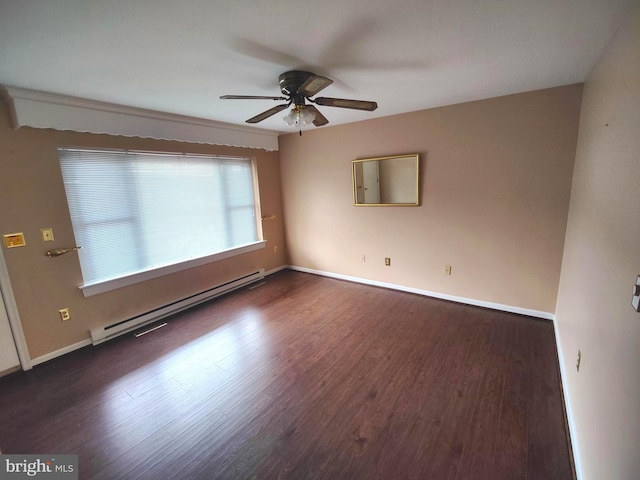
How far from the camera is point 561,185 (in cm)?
261

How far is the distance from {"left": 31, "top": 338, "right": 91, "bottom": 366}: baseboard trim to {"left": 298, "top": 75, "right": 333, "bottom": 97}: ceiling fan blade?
306 cm

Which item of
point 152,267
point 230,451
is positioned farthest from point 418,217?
point 152,267

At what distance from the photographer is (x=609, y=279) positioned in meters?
1.30

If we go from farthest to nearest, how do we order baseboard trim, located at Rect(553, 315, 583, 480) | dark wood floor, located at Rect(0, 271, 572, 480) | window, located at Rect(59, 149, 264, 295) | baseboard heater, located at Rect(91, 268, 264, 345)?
baseboard heater, located at Rect(91, 268, 264, 345) < window, located at Rect(59, 149, 264, 295) < dark wood floor, located at Rect(0, 271, 572, 480) < baseboard trim, located at Rect(553, 315, 583, 480)

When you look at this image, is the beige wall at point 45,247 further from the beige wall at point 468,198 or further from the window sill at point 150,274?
the beige wall at point 468,198

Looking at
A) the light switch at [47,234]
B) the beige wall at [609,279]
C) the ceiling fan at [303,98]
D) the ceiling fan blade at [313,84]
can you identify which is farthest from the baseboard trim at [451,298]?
the light switch at [47,234]

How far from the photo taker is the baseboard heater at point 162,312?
111 inches

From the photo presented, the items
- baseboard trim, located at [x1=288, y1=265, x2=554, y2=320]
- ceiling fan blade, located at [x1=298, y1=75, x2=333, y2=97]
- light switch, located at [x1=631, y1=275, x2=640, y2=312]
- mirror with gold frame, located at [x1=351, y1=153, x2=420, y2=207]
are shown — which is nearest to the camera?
light switch, located at [x1=631, y1=275, x2=640, y2=312]

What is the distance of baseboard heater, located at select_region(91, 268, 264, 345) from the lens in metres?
2.83

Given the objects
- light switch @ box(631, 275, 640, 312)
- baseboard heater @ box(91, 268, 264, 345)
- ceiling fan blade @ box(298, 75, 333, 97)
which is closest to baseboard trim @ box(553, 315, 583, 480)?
light switch @ box(631, 275, 640, 312)

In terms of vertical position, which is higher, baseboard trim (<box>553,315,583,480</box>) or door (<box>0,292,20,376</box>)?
door (<box>0,292,20,376</box>)

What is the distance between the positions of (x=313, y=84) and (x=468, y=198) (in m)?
2.16

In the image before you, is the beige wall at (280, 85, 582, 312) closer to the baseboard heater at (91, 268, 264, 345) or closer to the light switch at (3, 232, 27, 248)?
the baseboard heater at (91, 268, 264, 345)

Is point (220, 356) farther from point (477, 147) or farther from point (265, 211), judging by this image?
point (477, 147)
